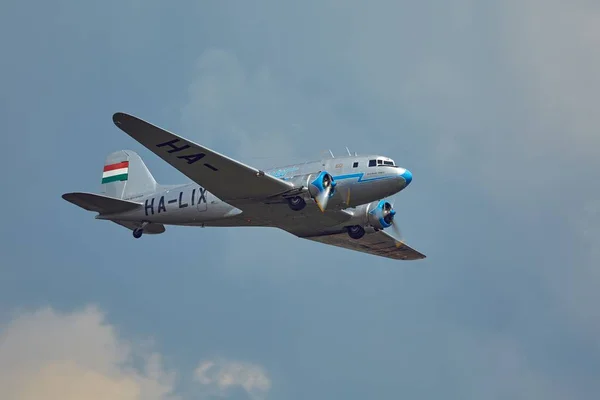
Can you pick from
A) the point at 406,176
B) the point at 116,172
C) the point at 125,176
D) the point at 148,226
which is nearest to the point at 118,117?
the point at 148,226

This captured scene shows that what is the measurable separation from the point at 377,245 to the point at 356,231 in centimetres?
507

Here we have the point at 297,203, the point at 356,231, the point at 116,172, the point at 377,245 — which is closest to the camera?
the point at 297,203

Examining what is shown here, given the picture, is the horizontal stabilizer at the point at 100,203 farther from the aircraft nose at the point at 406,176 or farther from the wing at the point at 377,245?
the aircraft nose at the point at 406,176

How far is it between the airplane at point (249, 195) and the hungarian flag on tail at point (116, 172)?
9 cm

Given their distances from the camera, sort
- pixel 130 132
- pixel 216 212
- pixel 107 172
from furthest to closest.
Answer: pixel 107 172, pixel 216 212, pixel 130 132

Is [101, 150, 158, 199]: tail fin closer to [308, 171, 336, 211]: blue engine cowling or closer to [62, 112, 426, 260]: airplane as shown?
[62, 112, 426, 260]: airplane

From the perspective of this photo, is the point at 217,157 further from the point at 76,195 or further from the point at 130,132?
the point at 76,195

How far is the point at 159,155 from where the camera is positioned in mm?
48844

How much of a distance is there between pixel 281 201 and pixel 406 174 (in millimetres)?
6641

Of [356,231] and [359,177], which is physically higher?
[359,177]

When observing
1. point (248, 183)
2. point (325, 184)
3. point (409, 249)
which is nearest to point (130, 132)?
point (248, 183)

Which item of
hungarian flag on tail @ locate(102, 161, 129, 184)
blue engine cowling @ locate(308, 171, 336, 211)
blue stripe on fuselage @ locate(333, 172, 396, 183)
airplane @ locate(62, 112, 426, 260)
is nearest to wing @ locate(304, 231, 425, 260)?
airplane @ locate(62, 112, 426, 260)

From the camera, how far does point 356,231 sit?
55.6m

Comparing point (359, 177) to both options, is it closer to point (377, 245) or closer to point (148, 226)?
point (377, 245)
